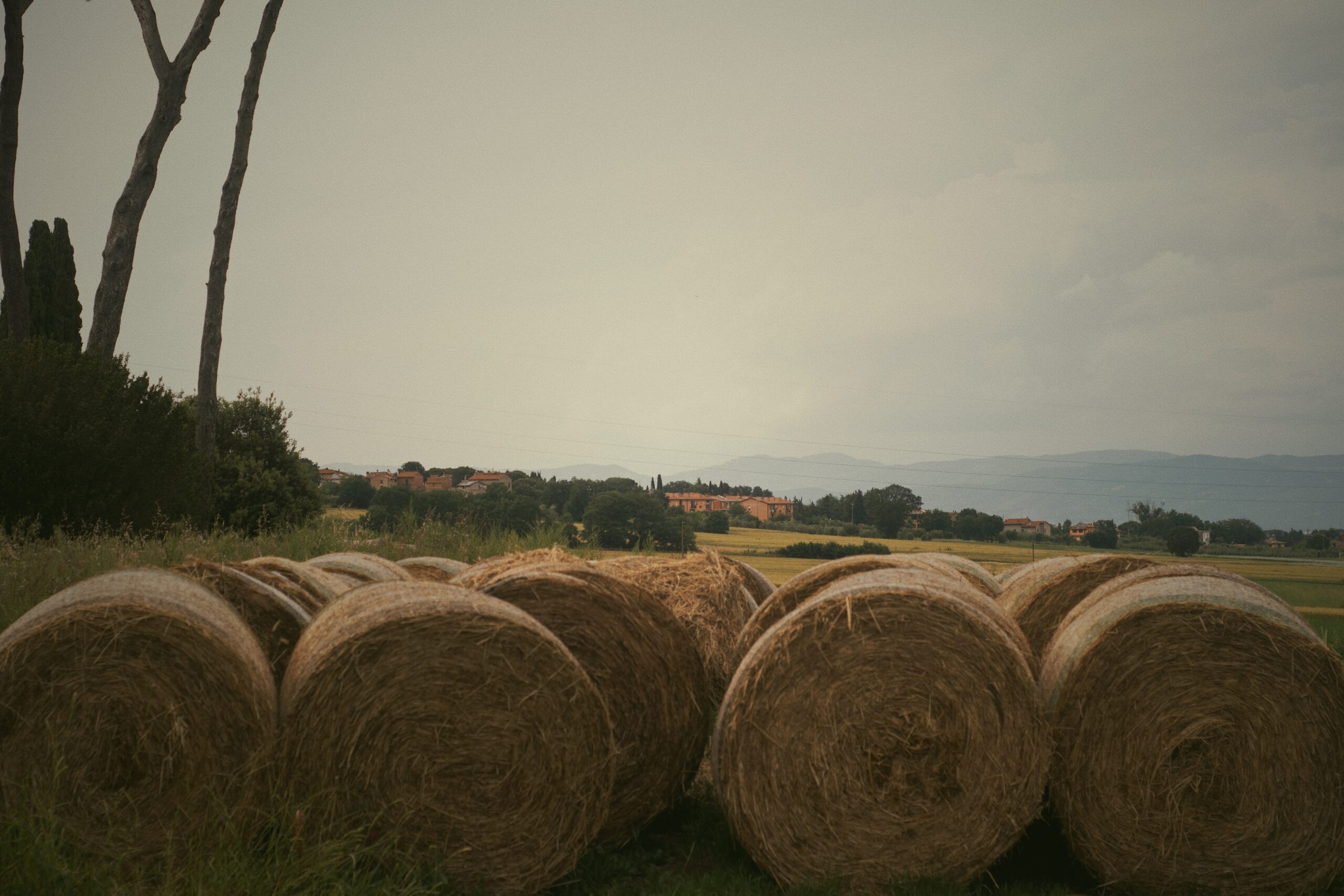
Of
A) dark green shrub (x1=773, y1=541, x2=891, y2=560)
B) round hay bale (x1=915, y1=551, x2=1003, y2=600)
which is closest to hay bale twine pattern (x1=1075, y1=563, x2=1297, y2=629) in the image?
round hay bale (x1=915, y1=551, x2=1003, y2=600)

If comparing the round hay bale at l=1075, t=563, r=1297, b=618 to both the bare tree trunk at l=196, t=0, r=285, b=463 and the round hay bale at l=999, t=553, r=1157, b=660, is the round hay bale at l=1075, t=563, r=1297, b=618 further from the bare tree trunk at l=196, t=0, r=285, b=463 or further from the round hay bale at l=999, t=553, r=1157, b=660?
the bare tree trunk at l=196, t=0, r=285, b=463

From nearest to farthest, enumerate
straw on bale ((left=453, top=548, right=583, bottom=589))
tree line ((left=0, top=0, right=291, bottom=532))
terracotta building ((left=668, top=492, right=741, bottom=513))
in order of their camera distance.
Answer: straw on bale ((left=453, top=548, right=583, bottom=589)), tree line ((left=0, top=0, right=291, bottom=532)), terracotta building ((left=668, top=492, right=741, bottom=513))

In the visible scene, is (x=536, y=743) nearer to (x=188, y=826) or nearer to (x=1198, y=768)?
(x=188, y=826)

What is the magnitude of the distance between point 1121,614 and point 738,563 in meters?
4.06

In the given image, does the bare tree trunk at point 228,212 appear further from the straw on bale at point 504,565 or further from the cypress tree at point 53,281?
the straw on bale at point 504,565

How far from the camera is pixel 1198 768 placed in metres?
4.69

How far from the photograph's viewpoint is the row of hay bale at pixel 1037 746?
4.59 meters

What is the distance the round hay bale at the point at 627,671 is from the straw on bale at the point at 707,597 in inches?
50.5

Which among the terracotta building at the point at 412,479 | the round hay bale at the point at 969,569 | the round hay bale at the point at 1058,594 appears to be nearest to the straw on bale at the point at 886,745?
the round hay bale at the point at 1058,594

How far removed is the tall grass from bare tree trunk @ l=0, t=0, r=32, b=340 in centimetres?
589

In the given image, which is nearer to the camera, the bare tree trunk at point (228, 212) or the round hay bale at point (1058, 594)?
the round hay bale at point (1058, 594)

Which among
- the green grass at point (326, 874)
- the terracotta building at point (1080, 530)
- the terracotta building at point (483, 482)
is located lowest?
the green grass at point (326, 874)

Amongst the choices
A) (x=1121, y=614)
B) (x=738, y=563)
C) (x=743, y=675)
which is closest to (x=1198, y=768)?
(x=1121, y=614)

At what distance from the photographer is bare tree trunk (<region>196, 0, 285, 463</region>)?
18.2m
